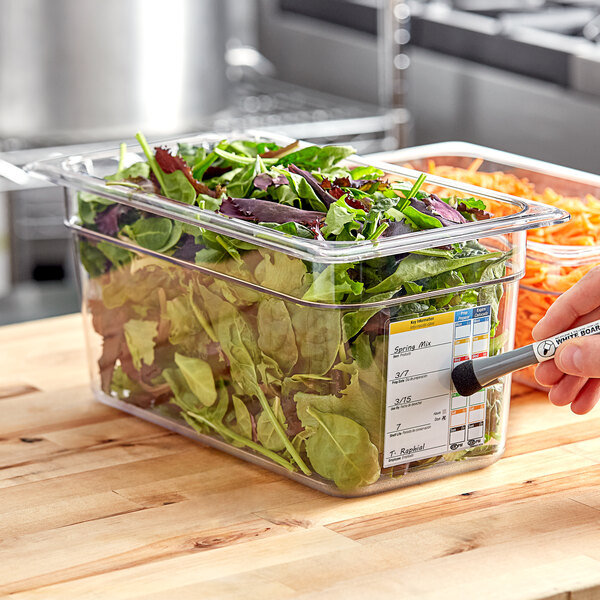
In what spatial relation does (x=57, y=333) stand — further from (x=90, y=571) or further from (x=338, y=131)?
(x=338, y=131)

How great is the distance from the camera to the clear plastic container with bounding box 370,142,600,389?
100 cm

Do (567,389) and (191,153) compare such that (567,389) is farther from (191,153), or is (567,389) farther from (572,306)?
(191,153)

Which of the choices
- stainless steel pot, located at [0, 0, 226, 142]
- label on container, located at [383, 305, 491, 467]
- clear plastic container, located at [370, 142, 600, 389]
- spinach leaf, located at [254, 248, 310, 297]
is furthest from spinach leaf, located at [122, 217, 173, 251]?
stainless steel pot, located at [0, 0, 226, 142]

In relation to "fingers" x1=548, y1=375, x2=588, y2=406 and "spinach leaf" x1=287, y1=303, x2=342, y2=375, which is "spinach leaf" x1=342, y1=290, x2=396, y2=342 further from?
"fingers" x1=548, y1=375, x2=588, y2=406

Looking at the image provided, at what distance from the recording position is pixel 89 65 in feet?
5.14

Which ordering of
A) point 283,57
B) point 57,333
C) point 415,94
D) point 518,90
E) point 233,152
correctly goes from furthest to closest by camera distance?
point 283,57 < point 415,94 < point 518,90 < point 57,333 < point 233,152

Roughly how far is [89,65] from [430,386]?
0.92m

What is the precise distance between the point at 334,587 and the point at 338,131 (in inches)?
48.0

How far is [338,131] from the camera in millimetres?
1833

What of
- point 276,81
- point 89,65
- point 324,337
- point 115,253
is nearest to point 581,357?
point 324,337

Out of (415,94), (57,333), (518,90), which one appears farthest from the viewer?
(415,94)

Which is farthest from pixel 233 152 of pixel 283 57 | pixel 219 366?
pixel 283 57

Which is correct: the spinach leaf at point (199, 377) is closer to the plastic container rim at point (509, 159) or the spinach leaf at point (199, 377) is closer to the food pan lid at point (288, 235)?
the food pan lid at point (288, 235)

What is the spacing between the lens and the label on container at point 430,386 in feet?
2.64
